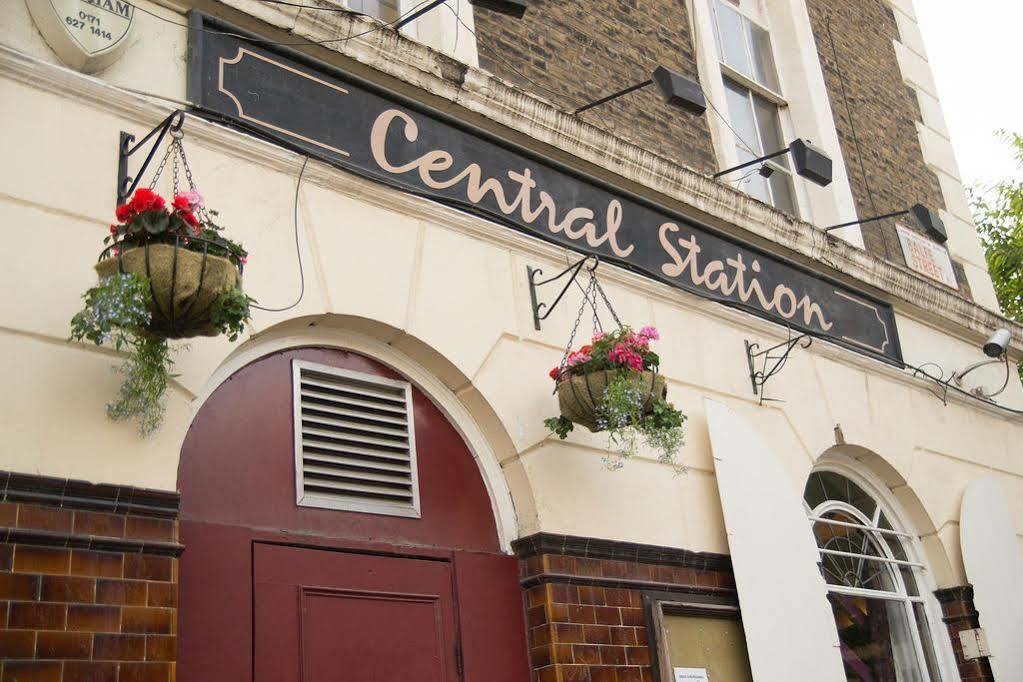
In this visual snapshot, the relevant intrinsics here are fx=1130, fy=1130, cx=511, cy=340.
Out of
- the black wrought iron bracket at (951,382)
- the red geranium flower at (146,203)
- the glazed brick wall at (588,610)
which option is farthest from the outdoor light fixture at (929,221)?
the red geranium flower at (146,203)

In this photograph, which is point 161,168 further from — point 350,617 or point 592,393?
point 592,393

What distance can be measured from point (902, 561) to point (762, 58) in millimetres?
4598

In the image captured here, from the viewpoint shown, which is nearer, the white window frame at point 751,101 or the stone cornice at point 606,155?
the stone cornice at point 606,155

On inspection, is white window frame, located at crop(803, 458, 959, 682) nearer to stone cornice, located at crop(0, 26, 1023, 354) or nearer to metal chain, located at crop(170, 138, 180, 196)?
stone cornice, located at crop(0, 26, 1023, 354)

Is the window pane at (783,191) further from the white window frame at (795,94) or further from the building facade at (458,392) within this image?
the building facade at (458,392)

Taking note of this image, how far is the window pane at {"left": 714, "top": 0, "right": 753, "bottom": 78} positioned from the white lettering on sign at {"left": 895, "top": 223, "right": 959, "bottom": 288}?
6.59 feet

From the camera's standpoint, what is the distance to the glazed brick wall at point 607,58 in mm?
7172

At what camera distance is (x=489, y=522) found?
5785 mm

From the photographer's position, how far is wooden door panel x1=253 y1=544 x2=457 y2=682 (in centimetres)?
469

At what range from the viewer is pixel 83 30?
4.85m

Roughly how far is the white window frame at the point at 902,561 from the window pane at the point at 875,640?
5 centimetres

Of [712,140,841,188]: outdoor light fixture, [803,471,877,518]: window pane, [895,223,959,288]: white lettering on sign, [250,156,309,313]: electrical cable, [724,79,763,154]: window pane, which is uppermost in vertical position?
[724,79,763,154]: window pane

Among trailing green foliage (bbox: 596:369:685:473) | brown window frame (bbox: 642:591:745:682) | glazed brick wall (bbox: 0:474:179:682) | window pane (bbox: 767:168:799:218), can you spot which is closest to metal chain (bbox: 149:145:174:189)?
glazed brick wall (bbox: 0:474:179:682)

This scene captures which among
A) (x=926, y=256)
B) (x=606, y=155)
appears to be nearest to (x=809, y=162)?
(x=606, y=155)
